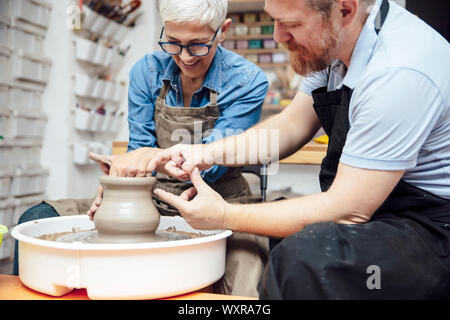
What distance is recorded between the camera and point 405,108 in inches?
35.5

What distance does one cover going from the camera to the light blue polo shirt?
909 millimetres

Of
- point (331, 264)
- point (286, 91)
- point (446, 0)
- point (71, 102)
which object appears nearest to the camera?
point (331, 264)

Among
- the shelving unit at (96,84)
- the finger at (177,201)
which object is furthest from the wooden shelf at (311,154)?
the shelving unit at (96,84)

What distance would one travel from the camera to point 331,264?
855mm

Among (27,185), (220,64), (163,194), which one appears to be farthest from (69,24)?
(163,194)

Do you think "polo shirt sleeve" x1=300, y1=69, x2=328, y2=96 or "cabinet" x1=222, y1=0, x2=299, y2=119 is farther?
"cabinet" x1=222, y1=0, x2=299, y2=119

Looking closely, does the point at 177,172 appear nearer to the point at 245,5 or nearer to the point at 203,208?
the point at 203,208

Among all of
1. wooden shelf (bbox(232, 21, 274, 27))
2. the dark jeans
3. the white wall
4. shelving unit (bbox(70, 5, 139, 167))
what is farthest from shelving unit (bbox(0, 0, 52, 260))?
wooden shelf (bbox(232, 21, 274, 27))

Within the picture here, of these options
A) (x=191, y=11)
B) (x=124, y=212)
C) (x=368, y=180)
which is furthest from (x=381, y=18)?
(x=124, y=212)

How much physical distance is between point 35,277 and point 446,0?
237cm

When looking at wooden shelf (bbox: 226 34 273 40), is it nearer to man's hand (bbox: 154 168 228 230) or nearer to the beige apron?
the beige apron

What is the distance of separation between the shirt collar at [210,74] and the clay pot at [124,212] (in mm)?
559

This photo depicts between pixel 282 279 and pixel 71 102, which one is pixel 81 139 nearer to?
pixel 71 102

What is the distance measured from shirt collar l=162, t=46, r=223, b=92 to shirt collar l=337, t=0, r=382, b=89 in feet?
1.92
